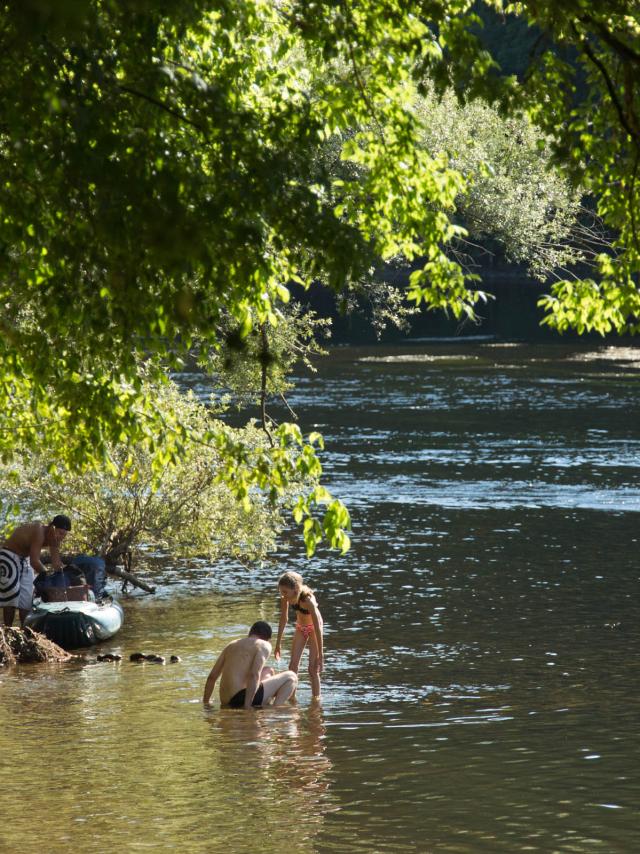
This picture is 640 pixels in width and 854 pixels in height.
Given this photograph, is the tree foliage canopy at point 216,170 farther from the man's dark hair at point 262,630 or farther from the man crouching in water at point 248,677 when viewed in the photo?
the man crouching in water at point 248,677

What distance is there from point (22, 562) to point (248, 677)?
182 inches

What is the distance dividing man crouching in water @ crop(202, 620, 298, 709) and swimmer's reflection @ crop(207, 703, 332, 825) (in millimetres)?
136

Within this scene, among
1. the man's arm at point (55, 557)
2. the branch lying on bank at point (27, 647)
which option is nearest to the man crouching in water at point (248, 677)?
the branch lying on bank at point (27, 647)

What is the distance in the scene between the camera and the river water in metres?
10.6

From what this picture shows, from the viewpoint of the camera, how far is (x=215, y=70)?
961 cm

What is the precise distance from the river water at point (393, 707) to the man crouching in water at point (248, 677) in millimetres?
238

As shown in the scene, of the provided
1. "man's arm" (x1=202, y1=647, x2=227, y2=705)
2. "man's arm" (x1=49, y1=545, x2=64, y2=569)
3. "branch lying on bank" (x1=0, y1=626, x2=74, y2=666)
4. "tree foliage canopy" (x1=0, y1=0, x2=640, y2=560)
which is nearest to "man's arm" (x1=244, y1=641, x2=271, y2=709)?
"man's arm" (x1=202, y1=647, x2=227, y2=705)

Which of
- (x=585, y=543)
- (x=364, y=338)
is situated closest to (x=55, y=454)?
(x=585, y=543)

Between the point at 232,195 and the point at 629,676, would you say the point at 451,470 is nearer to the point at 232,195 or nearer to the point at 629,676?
the point at 629,676

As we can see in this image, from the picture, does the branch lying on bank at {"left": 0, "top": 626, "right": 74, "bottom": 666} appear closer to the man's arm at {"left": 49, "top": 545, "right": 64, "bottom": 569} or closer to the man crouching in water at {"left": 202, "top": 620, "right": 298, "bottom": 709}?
the man's arm at {"left": 49, "top": 545, "right": 64, "bottom": 569}

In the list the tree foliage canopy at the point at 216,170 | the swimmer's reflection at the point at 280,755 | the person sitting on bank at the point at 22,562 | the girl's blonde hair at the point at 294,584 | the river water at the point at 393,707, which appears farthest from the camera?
the person sitting on bank at the point at 22,562

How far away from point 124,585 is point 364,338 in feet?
154

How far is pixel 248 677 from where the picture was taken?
1434cm

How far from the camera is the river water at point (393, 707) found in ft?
34.7
